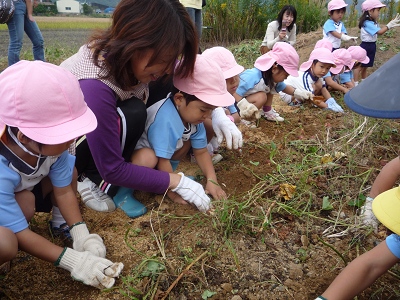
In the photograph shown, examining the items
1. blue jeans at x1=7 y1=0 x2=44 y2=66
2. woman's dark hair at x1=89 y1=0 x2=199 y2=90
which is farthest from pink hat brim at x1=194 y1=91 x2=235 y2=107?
blue jeans at x1=7 y1=0 x2=44 y2=66

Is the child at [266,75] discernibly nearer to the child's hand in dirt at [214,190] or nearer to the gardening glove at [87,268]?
the child's hand in dirt at [214,190]

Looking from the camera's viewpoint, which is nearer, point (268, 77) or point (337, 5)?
point (268, 77)

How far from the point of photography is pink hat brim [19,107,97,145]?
3.75 ft

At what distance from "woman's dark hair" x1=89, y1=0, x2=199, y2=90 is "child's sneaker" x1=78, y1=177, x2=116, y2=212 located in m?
0.61

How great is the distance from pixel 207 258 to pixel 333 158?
1100 mm

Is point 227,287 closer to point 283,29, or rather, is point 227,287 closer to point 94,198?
point 94,198

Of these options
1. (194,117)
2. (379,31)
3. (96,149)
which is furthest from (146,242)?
(379,31)

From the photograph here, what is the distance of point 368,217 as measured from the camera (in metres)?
1.67

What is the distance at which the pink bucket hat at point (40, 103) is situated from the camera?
1.13m

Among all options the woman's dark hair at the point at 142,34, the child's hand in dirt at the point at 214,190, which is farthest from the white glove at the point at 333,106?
the woman's dark hair at the point at 142,34

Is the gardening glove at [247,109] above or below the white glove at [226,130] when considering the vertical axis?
below

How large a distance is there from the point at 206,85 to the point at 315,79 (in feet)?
7.88

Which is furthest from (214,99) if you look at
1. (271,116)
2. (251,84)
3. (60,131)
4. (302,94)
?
(302,94)

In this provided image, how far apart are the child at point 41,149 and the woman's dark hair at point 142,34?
0.89 ft
